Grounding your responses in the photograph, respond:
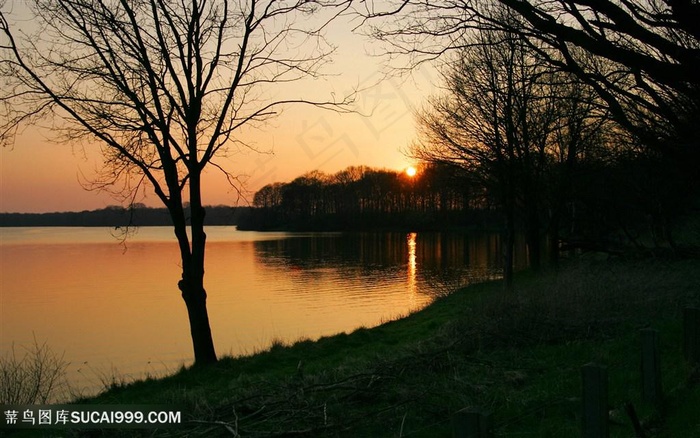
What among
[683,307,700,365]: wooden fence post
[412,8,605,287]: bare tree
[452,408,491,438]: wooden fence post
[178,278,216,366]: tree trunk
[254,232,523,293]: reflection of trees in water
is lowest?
[254,232,523,293]: reflection of trees in water

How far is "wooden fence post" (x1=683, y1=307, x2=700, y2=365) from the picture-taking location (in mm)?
6840

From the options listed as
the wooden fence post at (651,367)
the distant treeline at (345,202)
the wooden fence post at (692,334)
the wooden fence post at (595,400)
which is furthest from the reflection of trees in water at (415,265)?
the distant treeline at (345,202)

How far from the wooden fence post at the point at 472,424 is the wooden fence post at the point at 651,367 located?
11.9ft

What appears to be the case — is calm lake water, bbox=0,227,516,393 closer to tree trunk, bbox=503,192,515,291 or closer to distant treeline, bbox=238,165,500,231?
tree trunk, bbox=503,192,515,291

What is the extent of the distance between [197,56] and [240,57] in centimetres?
100

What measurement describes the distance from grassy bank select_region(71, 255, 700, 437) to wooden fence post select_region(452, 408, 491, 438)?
2.57m

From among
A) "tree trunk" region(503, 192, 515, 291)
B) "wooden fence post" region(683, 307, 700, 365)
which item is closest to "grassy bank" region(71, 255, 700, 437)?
"wooden fence post" region(683, 307, 700, 365)

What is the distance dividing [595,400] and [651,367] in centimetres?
232

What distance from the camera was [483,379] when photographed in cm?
794

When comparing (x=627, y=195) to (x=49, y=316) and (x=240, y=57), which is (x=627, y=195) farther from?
(x=49, y=316)

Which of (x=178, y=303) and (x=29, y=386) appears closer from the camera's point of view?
(x=29, y=386)

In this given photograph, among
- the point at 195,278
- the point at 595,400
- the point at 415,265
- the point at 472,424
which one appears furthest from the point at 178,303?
the point at 472,424

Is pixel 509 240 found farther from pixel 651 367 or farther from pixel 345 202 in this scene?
pixel 345 202

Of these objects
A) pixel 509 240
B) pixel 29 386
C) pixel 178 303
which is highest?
pixel 509 240
